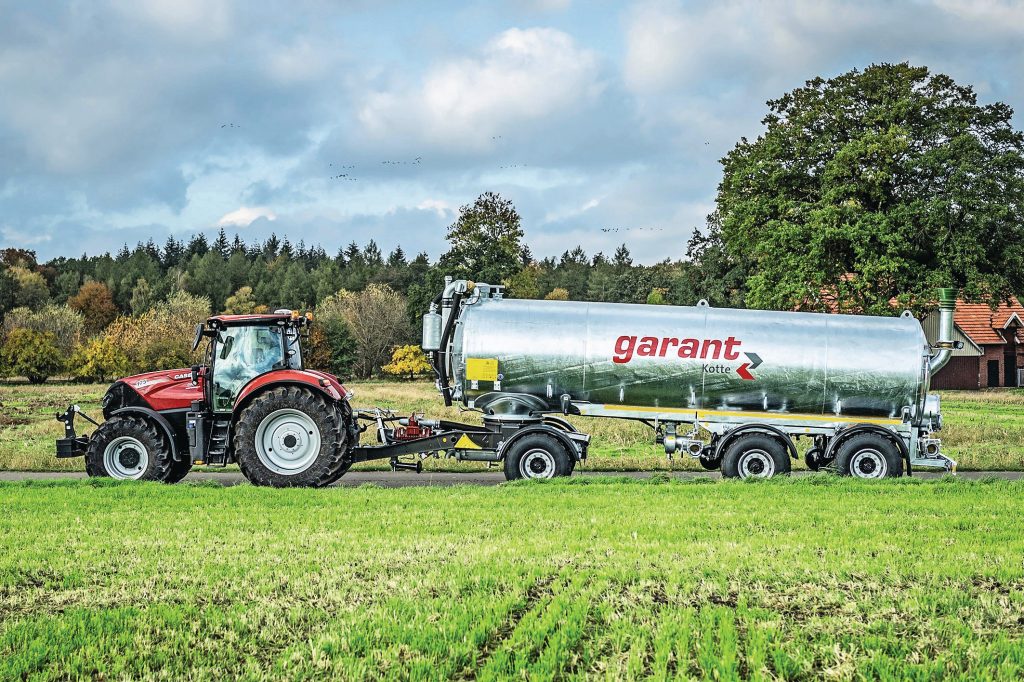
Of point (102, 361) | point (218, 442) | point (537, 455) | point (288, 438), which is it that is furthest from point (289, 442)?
point (102, 361)

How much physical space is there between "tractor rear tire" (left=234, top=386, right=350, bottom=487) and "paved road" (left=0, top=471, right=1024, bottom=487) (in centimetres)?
160

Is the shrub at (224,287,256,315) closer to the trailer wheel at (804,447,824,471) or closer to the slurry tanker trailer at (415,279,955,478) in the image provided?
the slurry tanker trailer at (415,279,955,478)

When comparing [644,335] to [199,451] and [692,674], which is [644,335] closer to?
[199,451]

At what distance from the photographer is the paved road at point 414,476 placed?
1617 centimetres

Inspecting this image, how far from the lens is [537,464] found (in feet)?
50.9

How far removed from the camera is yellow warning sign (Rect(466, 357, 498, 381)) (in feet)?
52.1

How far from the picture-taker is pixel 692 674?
5.44 metres

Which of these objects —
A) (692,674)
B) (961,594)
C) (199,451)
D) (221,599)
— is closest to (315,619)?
(221,599)

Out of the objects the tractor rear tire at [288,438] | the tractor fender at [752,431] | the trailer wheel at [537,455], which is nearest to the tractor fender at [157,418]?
the tractor rear tire at [288,438]

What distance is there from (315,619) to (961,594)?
15.6 feet

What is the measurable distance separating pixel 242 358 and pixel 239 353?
0.10 metres

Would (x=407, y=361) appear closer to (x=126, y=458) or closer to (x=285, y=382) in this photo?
(x=126, y=458)

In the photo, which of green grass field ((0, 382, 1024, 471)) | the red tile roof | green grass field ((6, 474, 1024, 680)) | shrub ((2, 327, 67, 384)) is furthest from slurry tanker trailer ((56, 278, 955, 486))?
shrub ((2, 327, 67, 384))

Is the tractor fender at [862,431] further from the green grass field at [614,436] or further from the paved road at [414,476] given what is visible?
the green grass field at [614,436]
